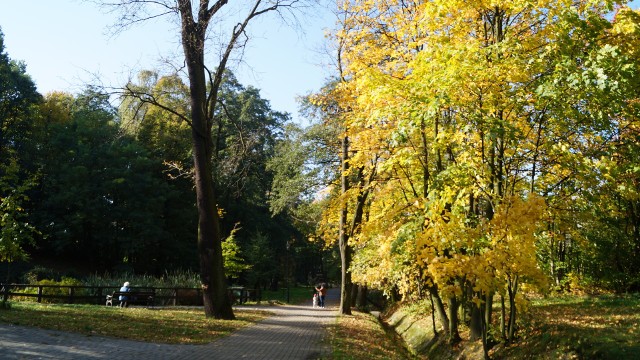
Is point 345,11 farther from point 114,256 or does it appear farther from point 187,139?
point 114,256

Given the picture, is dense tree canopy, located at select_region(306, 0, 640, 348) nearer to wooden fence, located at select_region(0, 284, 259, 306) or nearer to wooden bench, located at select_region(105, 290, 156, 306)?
wooden bench, located at select_region(105, 290, 156, 306)

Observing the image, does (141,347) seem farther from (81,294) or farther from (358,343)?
(81,294)

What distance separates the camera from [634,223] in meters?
15.0

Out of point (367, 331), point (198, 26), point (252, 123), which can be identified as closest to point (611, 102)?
point (367, 331)

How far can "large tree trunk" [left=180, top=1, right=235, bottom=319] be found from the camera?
1472 cm

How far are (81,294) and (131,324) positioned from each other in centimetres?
1114

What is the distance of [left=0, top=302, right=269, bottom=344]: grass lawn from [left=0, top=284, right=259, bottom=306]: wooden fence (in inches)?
214

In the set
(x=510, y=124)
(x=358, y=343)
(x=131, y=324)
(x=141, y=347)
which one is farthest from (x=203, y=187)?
(x=510, y=124)

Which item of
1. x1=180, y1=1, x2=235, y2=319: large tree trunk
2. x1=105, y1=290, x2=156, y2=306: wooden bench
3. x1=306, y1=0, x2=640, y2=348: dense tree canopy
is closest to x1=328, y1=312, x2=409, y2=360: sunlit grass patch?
x1=306, y1=0, x2=640, y2=348: dense tree canopy

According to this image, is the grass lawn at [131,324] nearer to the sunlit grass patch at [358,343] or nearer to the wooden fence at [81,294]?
the sunlit grass patch at [358,343]

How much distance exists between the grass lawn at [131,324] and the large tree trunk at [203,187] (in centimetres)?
70

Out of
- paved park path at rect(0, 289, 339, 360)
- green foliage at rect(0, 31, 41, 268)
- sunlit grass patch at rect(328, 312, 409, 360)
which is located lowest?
sunlit grass patch at rect(328, 312, 409, 360)

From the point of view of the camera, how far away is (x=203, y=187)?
15.0 metres

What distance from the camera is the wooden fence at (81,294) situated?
19.1 m
